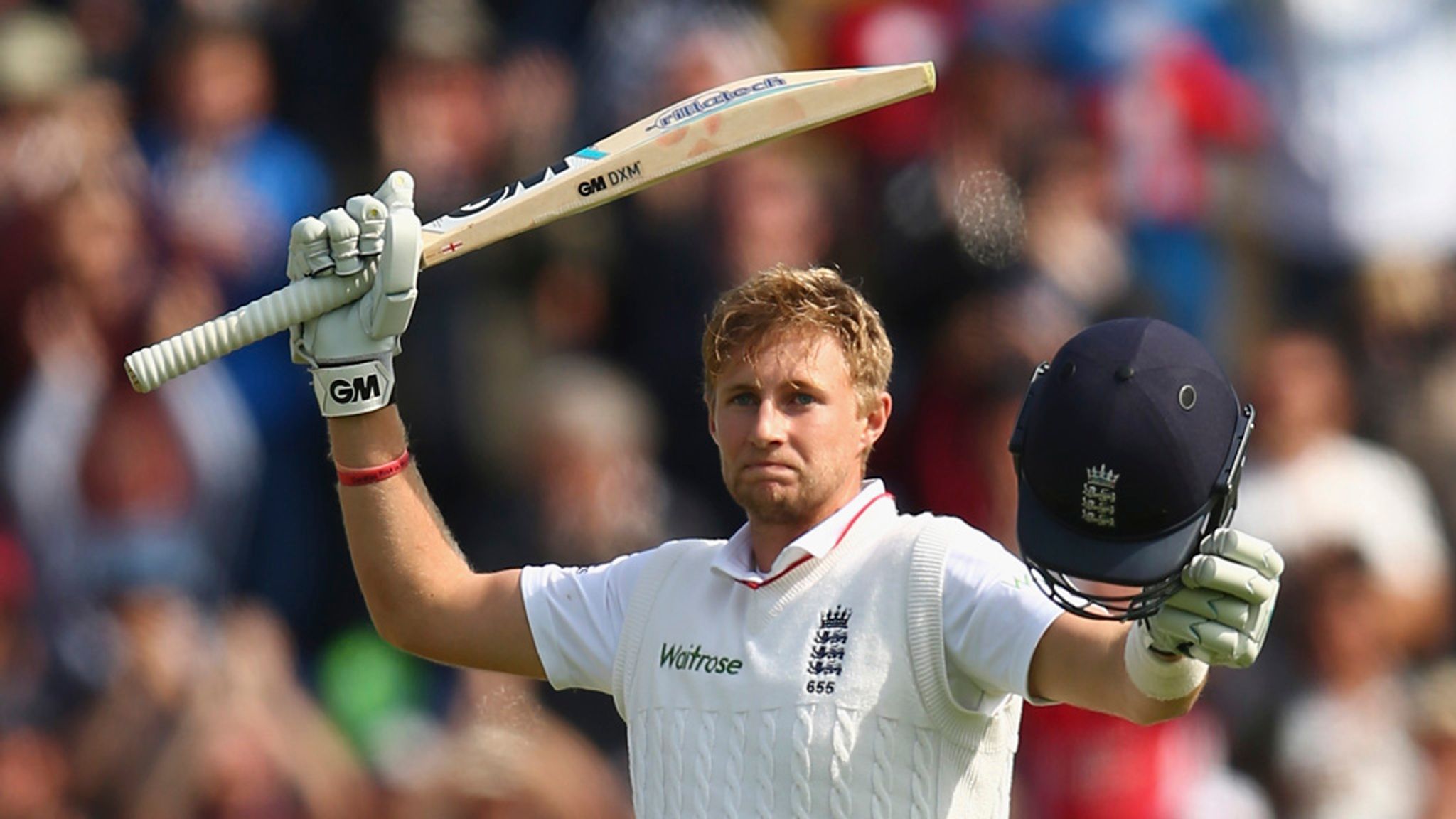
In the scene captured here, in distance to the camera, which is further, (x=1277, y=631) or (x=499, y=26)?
Result: (x=499, y=26)

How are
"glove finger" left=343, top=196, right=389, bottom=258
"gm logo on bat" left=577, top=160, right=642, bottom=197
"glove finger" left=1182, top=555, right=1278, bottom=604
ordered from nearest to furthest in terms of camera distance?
"glove finger" left=1182, top=555, right=1278, bottom=604 < "glove finger" left=343, top=196, right=389, bottom=258 < "gm logo on bat" left=577, top=160, right=642, bottom=197

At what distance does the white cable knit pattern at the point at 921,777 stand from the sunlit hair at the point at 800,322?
658 millimetres

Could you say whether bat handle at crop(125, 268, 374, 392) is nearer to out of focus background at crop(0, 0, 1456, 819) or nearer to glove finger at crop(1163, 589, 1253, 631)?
glove finger at crop(1163, 589, 1253, 631)

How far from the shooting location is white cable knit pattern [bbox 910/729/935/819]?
3891mm

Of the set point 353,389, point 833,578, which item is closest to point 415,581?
point 353,389

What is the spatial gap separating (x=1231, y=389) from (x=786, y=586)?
971 mm

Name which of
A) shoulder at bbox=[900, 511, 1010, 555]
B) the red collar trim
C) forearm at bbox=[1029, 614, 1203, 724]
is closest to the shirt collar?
the red collar trim

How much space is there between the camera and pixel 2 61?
845cm

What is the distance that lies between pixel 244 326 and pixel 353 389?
0.26 meters

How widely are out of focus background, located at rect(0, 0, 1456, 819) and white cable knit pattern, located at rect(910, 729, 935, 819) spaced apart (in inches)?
121

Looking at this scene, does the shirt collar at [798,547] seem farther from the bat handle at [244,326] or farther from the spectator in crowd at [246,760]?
the spectator in crowd at [246,760]

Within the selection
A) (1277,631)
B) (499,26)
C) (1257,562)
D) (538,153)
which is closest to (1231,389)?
(1257,562)

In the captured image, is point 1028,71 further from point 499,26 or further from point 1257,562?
point 1257,562

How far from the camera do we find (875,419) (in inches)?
168
